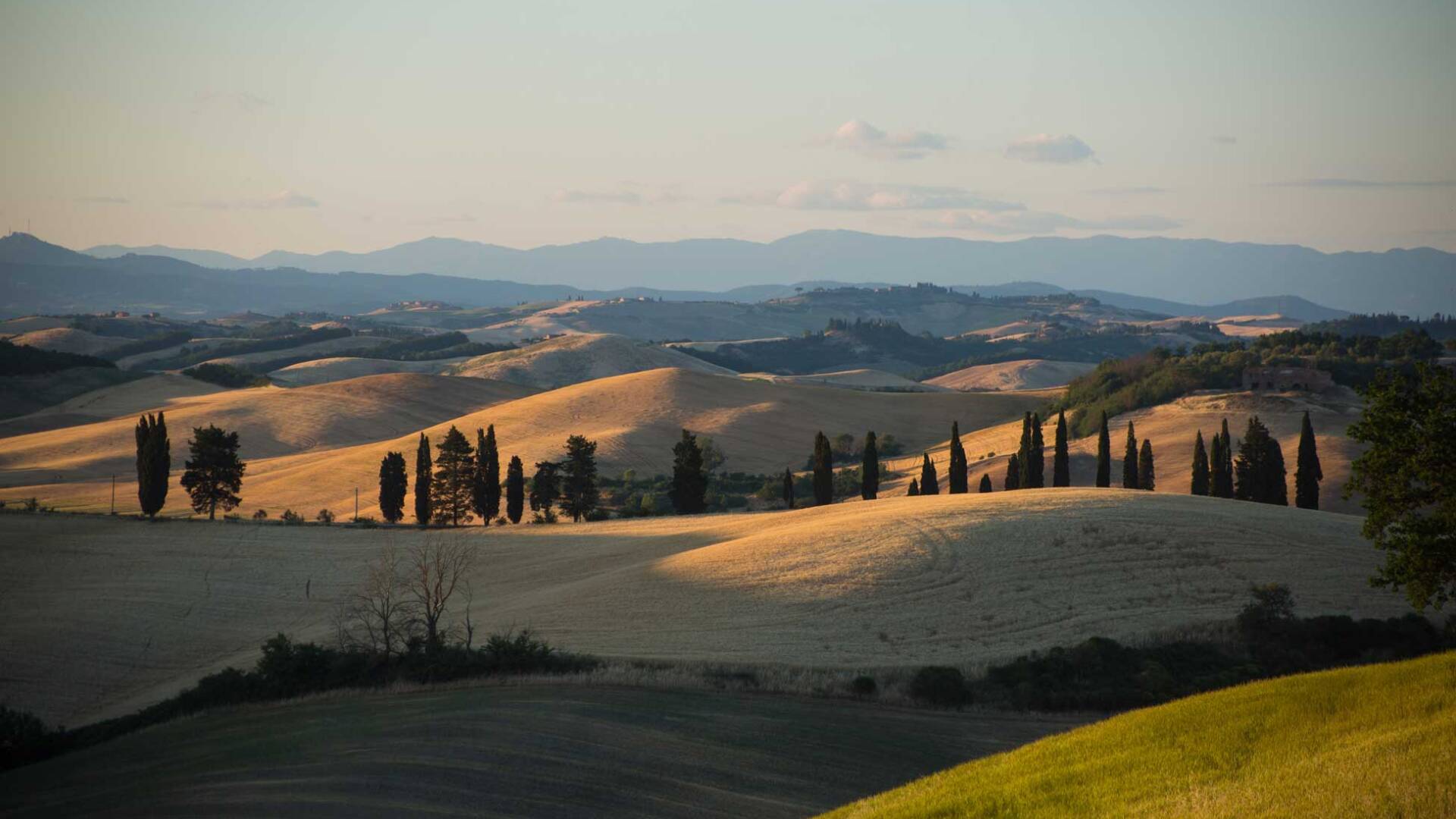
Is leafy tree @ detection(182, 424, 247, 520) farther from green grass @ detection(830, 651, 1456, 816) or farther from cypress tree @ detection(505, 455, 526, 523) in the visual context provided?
green grass @ detection(830, 651, 1456, 816)

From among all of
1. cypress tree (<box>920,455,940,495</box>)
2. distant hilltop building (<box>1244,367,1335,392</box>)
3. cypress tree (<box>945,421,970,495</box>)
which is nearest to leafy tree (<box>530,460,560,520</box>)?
cypress tree (<box>920,455,940,495</box>)

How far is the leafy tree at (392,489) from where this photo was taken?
76.9 meters

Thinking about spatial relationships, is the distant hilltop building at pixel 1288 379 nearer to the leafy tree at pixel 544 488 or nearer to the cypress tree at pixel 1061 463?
the cypress tree at pixel 1061 463

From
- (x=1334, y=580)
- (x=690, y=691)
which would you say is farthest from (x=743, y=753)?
(x=1334, y=580)

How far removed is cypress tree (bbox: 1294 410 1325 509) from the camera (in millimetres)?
72500

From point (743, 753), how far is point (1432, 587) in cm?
1485

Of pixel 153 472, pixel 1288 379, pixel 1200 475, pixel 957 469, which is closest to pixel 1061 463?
pixel 957 469

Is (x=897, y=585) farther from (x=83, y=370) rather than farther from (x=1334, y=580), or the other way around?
(x=83, y=370)

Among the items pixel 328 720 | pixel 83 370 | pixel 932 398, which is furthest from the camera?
pixel 83 370

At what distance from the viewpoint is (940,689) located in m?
30.7

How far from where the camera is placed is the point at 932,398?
14838cm

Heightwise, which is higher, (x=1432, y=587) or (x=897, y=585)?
(x=1432, y=587)

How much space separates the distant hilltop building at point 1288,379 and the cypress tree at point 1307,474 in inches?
1642

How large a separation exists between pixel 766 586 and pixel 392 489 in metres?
41.5
